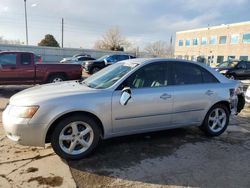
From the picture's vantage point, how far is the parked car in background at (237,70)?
18.1 metres

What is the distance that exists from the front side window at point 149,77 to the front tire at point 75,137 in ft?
3.13

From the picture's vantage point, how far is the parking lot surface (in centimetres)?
366

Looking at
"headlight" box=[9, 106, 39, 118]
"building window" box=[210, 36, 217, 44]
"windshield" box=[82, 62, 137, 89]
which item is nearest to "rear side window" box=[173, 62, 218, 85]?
"windshield" box=[82, 62, 137, 89]

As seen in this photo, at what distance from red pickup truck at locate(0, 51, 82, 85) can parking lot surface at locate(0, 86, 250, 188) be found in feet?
19.0

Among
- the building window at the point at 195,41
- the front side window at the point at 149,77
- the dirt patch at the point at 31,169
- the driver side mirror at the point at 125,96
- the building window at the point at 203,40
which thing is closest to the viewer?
the dirt patch at the point at 31,169

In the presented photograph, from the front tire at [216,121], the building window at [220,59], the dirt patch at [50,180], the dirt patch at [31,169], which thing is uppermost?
the building window at [220,59]

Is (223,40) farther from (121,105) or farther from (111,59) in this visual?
(121,105)

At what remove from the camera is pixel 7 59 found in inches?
414

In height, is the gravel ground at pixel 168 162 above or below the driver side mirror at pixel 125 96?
below

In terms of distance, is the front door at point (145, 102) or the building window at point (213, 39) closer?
the front door at point (145, 102)

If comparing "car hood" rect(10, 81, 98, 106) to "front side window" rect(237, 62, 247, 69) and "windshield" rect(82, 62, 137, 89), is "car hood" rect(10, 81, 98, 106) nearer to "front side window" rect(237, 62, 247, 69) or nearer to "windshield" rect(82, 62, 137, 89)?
"windshield" rect(82, 62, 137, 89)

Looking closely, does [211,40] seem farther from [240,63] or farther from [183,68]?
[183,68]

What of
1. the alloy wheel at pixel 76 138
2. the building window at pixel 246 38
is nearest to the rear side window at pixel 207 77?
the alloy wheel at pixel 76 138

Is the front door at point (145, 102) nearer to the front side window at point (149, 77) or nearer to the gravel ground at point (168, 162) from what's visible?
the front side window at point (149, 77)
